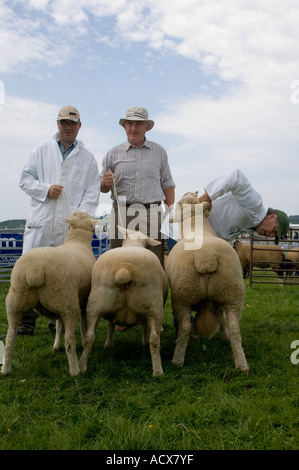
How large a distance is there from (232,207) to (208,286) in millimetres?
1473

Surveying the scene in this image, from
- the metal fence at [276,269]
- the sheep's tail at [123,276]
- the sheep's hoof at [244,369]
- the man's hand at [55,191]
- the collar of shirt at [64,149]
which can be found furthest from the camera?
the metal fence at [276,269]

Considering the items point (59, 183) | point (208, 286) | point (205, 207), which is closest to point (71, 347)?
point (208, 286)

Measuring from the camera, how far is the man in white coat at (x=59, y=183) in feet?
16.5

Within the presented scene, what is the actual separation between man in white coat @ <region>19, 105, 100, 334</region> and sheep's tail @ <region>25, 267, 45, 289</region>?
1511 millimetres

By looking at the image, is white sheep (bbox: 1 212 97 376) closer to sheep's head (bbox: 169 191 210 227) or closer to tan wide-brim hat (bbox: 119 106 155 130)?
sheep's head (bbox: 169 191 210 227)

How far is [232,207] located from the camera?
16.4ft

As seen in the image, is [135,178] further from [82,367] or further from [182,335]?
[82,367]

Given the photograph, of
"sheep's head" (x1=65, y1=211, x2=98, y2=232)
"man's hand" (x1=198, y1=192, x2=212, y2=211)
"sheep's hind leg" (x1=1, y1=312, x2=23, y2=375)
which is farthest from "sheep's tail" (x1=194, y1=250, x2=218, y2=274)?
"sheep's hind leg" (x1=1, y1=312, x2=23, y2=375)

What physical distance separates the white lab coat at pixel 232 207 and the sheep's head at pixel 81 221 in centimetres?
98

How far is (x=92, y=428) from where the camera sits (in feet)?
9.25

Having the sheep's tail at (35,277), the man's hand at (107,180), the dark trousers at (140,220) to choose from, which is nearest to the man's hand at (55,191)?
the man's hand at (107,180)

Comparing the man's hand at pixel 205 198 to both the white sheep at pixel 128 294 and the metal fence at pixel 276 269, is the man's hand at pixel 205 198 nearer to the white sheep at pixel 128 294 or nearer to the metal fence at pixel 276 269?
the white sheep at pixel 128 294

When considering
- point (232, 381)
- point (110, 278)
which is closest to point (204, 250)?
Result: point (110, 278)
